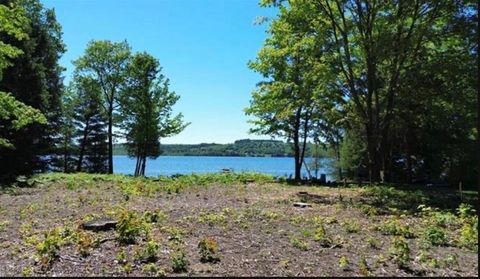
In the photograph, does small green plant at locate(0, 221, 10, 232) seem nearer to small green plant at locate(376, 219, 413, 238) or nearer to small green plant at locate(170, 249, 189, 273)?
small green plant at locate(170, 249, 189, 273)

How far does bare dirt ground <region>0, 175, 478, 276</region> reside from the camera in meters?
5.52

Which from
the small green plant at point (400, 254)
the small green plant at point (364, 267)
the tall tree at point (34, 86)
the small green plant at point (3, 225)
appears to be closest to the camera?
the small green plant at point (364, 267)

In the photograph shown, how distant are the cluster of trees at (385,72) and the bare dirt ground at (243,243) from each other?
720cm

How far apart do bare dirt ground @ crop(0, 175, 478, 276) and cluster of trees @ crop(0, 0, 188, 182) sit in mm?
16592

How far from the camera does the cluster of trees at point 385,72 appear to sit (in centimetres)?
1645

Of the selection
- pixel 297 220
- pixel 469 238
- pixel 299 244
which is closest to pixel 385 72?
pixel 297 220

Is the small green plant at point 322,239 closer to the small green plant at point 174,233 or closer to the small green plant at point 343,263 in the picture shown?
the small green plant at point 343,263

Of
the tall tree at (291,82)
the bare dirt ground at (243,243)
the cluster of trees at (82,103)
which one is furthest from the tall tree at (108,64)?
the bare dirt ground at (243,243)

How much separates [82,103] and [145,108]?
805 cm

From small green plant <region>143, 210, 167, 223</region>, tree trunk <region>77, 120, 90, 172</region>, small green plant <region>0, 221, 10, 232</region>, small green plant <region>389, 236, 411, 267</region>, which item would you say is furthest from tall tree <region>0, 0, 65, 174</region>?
small green plant <region>389, 236, 411, 267</region>

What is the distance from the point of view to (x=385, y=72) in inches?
818

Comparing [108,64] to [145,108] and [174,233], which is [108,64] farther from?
[174,233]

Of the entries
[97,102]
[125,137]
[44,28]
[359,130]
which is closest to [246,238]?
[359,130]

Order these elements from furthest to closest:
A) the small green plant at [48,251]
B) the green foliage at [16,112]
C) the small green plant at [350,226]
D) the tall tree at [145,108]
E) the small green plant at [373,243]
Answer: the tall tree at [145,108] < the green foliage at [16,112] < the small green plant at [350,226] < the small green plant at [373,243] < the small green plant at [48,251]
